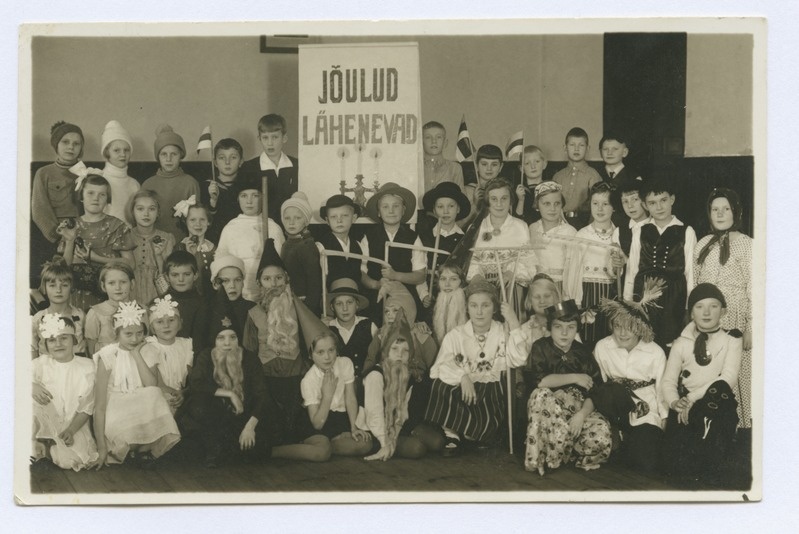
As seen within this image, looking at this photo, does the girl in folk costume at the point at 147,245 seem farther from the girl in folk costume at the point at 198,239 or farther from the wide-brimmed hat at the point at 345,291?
the wide-brimmed hat at the point at 345,291

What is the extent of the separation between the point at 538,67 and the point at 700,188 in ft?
2.86

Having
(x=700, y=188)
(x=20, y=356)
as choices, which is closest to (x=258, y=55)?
(x=20, y=356)

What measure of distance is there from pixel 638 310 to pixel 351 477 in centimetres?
142

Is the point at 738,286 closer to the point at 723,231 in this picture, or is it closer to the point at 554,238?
the point at 723,231

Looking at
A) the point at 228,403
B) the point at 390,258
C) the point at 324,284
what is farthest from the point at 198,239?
the point at 390,258

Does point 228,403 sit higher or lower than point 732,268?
lower

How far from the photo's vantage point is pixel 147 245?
16.3 ft

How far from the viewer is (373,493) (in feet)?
15.9

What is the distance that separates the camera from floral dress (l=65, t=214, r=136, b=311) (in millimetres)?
4949

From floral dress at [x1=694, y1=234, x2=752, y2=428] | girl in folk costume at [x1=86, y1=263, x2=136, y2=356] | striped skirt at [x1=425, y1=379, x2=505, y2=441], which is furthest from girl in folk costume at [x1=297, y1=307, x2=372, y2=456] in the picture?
floral dress at [x1=694, y1=234, x2=752, y2=428]

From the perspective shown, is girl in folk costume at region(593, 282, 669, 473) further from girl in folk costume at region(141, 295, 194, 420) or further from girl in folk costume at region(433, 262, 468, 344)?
girl in folk costume at region(141, 295, 194, 420)

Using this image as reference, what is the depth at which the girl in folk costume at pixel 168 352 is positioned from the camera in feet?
16.1

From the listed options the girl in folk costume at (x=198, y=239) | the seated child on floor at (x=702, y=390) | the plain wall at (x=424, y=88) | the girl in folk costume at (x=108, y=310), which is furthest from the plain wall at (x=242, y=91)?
the seated child on floor at (x=702, y=390)

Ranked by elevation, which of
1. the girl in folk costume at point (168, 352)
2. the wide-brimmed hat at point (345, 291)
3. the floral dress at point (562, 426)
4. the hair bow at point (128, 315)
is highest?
the wide-brimmed hat at point (345, 291)
